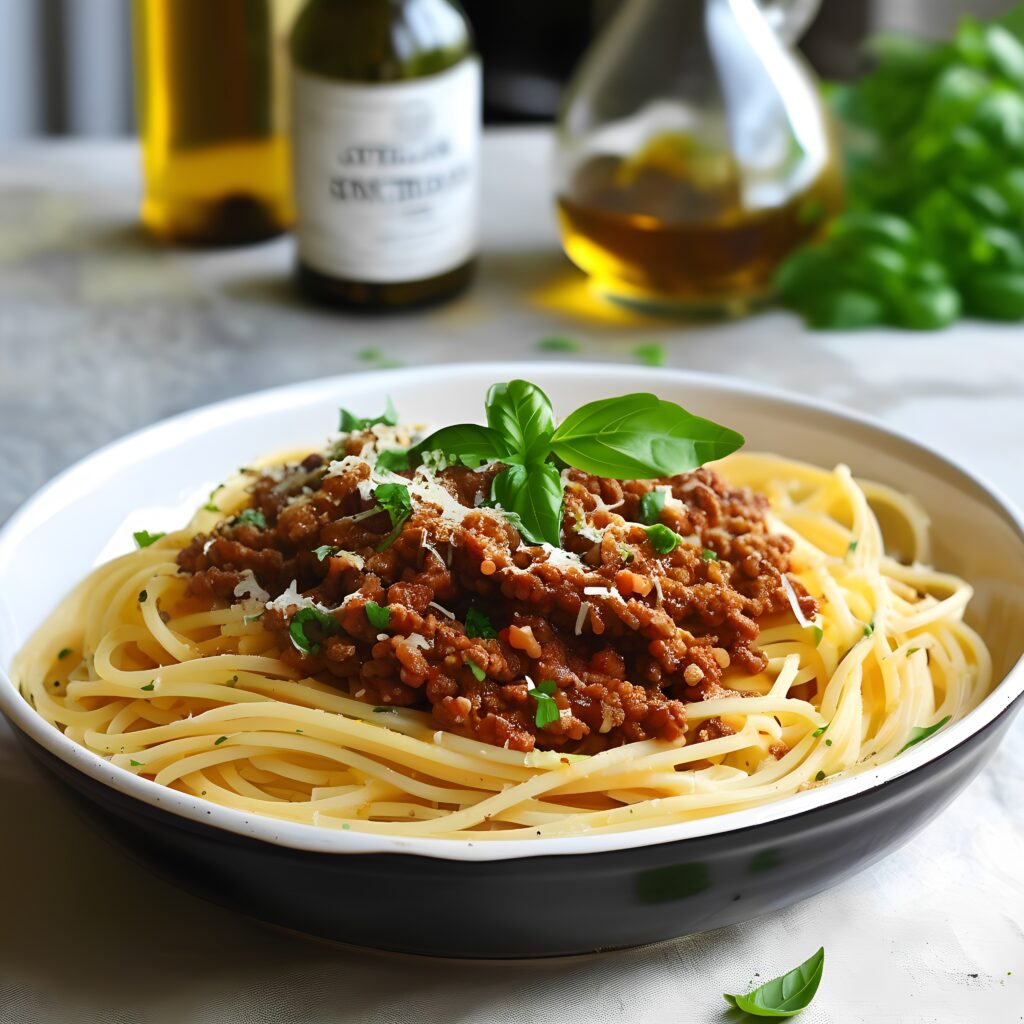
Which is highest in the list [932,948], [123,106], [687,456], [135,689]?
[687,456]

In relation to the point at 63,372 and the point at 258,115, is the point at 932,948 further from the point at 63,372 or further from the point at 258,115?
the point at 258,115

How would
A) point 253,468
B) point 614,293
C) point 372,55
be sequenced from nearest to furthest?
1. point 253,468
2. point 372,55
3. point 614,293

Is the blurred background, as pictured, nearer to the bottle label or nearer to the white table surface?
the white table surface

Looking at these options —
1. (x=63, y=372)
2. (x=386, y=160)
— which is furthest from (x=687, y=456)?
(x=63, y=372)

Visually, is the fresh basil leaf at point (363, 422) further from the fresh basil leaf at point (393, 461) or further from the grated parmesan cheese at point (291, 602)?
the grated parmesan cheese at point (291, 602)

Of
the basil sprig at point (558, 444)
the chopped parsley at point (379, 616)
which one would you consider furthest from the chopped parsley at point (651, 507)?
the chopped parsley at point (379, 616)

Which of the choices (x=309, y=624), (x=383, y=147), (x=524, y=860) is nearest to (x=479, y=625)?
(x=309, y=624)

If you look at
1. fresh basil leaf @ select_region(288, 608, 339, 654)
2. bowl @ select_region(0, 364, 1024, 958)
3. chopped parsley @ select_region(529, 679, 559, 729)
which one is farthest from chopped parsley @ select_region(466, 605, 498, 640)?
bowl @ select_region(0, 364, 1024, 958)
